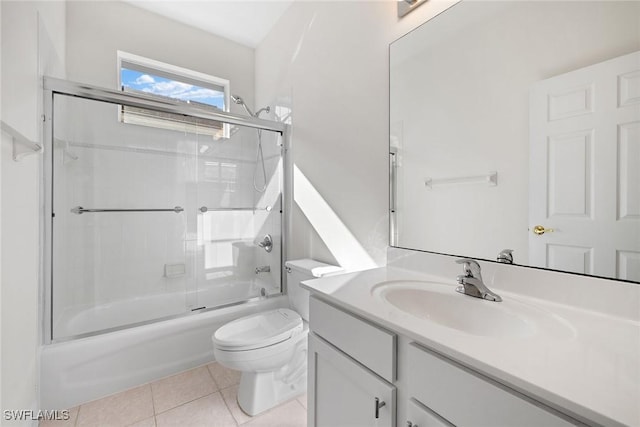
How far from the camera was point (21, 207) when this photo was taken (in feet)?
3.98

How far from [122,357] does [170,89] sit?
2.24 m

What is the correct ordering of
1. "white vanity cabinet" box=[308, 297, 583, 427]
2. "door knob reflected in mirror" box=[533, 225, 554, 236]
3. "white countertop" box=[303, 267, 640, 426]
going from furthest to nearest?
"door knob reflected in mirror" box=[533, 225, 554, 236] → "white vanity cabinet" box=[308, 297, 583, 427] → "white countertop" box=[303, 267, 640, 426]

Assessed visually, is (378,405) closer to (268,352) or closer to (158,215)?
(268,352)

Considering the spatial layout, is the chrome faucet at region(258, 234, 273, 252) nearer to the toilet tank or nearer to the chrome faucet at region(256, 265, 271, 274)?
the chrome faucet at region(256, 265, 271, 274)

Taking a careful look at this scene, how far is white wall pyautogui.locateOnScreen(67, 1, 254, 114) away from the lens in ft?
7.01

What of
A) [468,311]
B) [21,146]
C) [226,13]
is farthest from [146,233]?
[468,311]

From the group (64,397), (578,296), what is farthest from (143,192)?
(578,296)

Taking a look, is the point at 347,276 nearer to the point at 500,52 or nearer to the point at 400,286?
the point at 400,286

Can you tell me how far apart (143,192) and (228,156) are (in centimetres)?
72

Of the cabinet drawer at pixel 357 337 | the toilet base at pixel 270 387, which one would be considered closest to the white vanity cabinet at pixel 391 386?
the cabinet drawer at pixel 357 337

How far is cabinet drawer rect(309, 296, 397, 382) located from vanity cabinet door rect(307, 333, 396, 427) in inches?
1.2

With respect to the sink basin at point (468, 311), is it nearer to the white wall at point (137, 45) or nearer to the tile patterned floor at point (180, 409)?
the tile patterned floor at point (180, 409)

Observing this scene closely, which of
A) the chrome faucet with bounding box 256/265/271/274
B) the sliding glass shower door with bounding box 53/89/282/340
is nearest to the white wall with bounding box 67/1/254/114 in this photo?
the sliding glass shower door with bounding box 53/89/282/340

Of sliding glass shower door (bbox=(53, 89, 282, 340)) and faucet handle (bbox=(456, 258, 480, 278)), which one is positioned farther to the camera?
sliding glass shower door (bbox=(53, 89, 282, 340))
